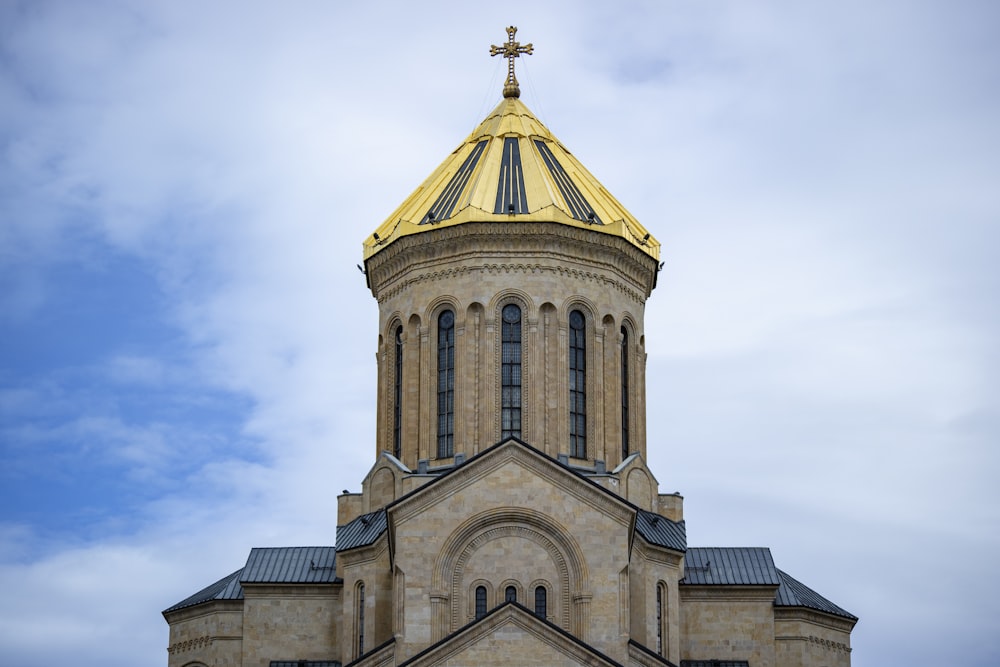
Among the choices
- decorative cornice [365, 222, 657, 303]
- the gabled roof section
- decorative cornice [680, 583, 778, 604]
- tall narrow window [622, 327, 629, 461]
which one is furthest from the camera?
tall narrow window [622, 327, 629, 461]

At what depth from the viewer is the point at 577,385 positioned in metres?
45.5

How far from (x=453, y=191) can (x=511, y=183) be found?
1.57 m

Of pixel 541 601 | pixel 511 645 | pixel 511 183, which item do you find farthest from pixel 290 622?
pixel 511 183

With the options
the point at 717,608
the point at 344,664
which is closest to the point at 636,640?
the point at 717,608

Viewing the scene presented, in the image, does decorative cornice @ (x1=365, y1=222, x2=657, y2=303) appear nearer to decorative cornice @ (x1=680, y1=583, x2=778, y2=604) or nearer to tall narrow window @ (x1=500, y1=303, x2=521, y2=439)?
tall narrow window @ (x1=500, y1=303, x2=521, y2=439)

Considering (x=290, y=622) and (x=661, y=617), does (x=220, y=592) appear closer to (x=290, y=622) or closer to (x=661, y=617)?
(x=290, y=622)

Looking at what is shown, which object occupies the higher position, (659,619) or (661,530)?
(661,530)

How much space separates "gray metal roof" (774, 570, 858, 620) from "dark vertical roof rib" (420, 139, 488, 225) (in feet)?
41.9

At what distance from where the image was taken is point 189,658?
1789 inches

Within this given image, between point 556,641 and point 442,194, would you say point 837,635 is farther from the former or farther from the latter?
point 442,194

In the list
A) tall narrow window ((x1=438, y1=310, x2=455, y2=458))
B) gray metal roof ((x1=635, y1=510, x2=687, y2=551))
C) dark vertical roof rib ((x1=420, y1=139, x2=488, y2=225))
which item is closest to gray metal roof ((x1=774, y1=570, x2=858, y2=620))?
gray metal roof ((x1=635, y1=510, x2=687, y2=551))

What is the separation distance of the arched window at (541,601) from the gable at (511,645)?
83.5 inches

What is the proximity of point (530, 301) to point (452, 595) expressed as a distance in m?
9.31

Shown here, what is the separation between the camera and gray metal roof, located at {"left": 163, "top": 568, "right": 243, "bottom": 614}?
1785 inches
